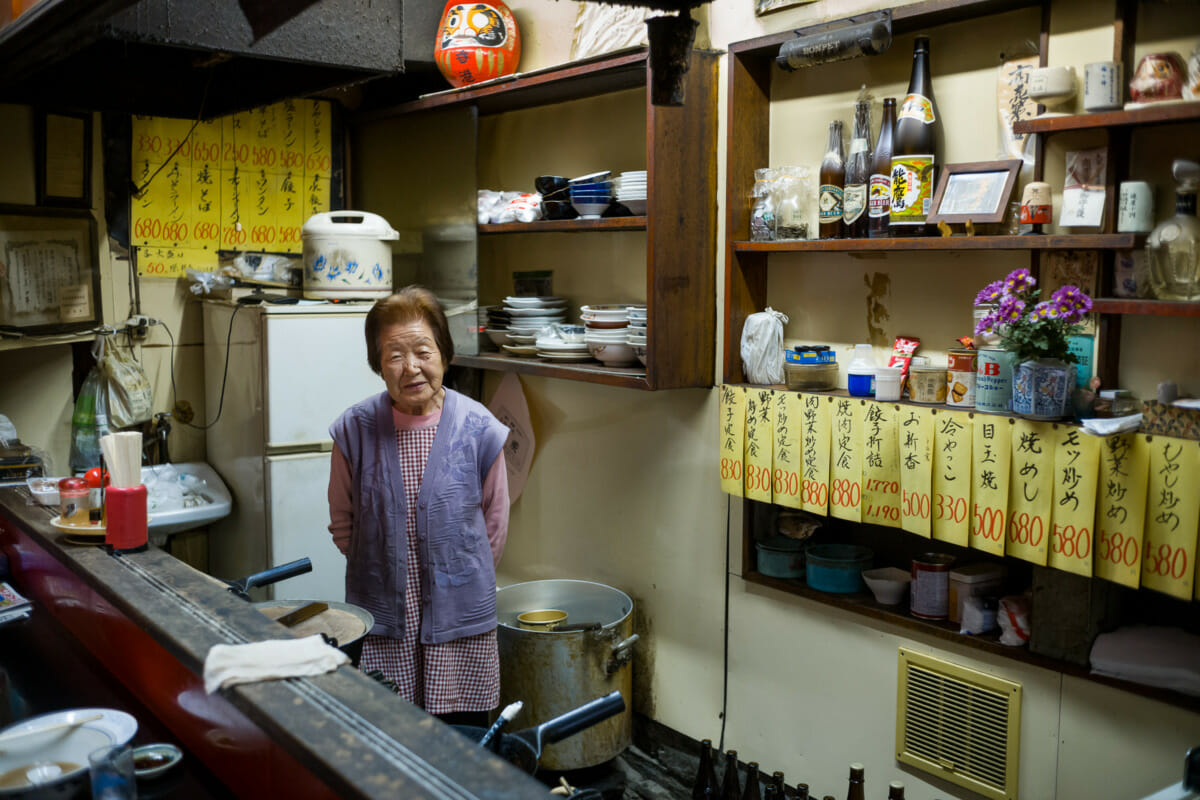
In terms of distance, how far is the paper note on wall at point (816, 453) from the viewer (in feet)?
8.86

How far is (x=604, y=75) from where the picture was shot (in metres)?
3.14

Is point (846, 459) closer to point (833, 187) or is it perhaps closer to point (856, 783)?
point (833, 187)

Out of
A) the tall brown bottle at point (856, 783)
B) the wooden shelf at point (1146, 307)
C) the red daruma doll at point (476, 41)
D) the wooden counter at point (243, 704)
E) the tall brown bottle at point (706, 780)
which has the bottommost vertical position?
the tall brown bottle at point (706, 780)

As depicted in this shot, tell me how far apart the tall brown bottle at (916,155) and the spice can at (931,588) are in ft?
2.82

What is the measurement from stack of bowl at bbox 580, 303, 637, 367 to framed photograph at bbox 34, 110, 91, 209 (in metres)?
2.00

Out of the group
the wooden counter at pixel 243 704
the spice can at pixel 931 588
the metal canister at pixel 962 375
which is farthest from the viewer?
the spice can at pixel 931 588

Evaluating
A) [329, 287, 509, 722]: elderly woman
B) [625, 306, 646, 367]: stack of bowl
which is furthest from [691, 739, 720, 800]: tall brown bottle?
[625, 306, 646, 367]: stack of bowl

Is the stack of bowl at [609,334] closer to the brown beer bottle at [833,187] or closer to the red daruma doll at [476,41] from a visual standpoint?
the brown beer bottle at [833,187]

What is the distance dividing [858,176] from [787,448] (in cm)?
75

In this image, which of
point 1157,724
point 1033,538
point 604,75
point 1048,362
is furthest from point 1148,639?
point 604,75

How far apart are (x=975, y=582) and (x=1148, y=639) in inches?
16.0

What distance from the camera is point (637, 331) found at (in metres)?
3.10

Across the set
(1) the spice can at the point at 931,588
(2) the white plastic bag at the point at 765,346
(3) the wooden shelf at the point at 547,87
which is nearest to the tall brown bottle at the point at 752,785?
(1) the spice can at the point at 931,588

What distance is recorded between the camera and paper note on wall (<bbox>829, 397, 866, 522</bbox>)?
103 inches
